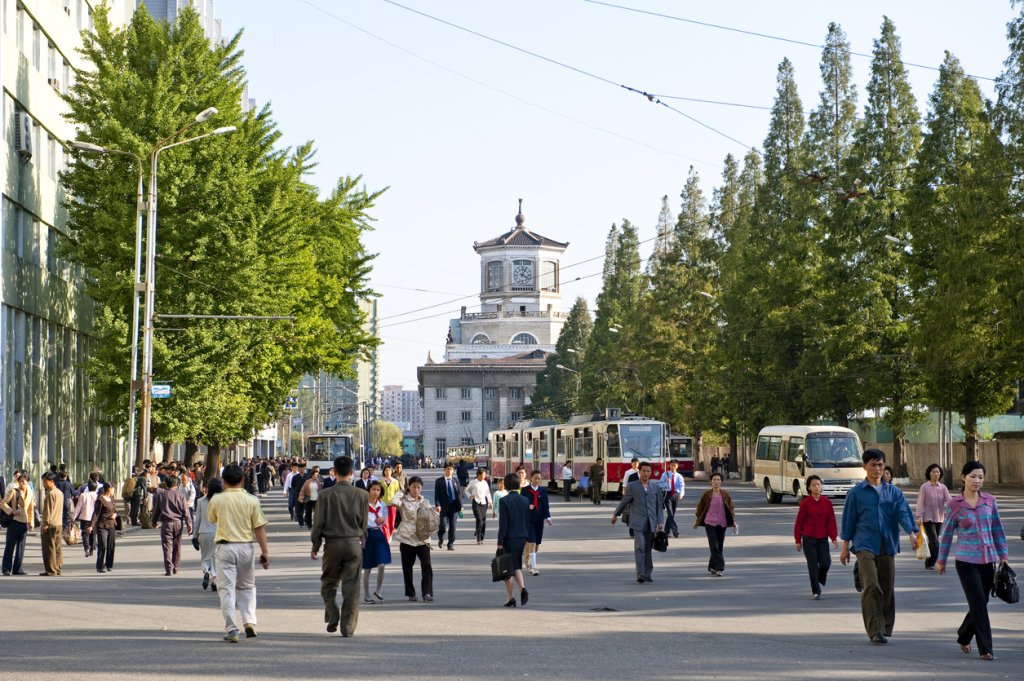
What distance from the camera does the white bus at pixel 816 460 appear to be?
1859 inches

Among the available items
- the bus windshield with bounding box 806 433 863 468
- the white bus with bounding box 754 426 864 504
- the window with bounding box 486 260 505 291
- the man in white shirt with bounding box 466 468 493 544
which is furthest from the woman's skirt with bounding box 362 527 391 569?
the window with bounding box 486 260 505 291

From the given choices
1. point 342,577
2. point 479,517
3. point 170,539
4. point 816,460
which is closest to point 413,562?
point 342,577

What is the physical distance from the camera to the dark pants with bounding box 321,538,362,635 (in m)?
14.3

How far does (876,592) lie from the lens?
45.1 feet

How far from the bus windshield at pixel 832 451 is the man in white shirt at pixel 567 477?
14.1 m

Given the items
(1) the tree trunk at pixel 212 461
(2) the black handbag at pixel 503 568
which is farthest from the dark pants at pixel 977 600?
(1) the tree trunk at pixel 212 461

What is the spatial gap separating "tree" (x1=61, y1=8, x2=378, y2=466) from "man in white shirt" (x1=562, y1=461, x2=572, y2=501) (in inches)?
714

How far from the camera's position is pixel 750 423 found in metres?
74.1

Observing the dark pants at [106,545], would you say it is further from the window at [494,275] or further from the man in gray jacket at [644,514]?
the window at [494,275]

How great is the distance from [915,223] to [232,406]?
2595 centimetres

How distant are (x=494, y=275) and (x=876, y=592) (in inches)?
6797

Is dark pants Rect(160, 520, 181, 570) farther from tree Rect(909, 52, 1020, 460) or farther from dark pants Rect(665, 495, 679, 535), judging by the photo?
tree Rect(909, 52, 1020, 460)

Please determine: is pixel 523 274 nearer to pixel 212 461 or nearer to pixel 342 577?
pixel 212 461

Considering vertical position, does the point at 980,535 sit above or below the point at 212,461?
below
